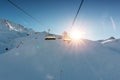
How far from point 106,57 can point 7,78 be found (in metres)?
9.82

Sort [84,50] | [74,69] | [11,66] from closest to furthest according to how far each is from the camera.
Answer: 1. [74,69]
2. [11,66]
3. [84,50]

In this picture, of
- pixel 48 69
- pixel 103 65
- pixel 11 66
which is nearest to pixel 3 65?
pixel 11 66

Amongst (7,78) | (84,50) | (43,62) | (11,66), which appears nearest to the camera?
(7,78)

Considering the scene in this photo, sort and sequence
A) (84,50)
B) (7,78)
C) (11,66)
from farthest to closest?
(84,50) < (11,66) < (7,78)

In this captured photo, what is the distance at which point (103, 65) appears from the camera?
13.0 metres

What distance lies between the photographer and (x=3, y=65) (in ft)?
46.0

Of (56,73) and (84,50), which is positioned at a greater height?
(84,50)

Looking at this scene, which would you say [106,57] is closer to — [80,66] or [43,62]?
[80,66]

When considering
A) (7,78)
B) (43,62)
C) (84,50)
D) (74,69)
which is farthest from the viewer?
(84,50)

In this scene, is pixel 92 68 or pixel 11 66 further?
pixel 11 66

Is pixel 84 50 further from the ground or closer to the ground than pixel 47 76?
further from the ground

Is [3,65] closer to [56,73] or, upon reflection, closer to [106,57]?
[56,73]

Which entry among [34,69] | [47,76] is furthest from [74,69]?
[34,69]

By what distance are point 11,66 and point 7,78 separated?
2814 millimetres
